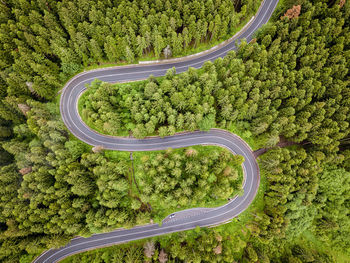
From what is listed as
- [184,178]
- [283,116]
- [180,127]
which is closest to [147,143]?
[180,127]

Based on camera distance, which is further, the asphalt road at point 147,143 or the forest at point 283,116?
the asphalt road at point 147,143

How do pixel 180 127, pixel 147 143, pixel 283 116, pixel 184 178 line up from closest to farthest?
pixel 283 116
pixel 184 178
pixel 180 127
pixel 147 143

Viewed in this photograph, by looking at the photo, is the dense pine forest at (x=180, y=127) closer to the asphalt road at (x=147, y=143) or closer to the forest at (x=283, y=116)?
A: the forest at (x=283, y=116)

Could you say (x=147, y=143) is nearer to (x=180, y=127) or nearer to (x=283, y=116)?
(x=180, y=127)

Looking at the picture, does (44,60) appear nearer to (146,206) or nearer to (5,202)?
(5,202)

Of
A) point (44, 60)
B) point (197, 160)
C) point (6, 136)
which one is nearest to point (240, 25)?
point (197, 160)

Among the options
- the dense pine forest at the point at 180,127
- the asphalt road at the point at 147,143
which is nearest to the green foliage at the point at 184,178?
the dense pine forest at the point at 180,127

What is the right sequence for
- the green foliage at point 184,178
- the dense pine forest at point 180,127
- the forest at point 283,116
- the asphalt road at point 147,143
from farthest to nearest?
the asphalt road at point 147,143 < the forest at point 283,116 < the green foliage at point 184,178 < the dense pine forest at point 180,127


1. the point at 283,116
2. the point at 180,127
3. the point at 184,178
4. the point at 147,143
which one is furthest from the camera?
the point at 147,143
